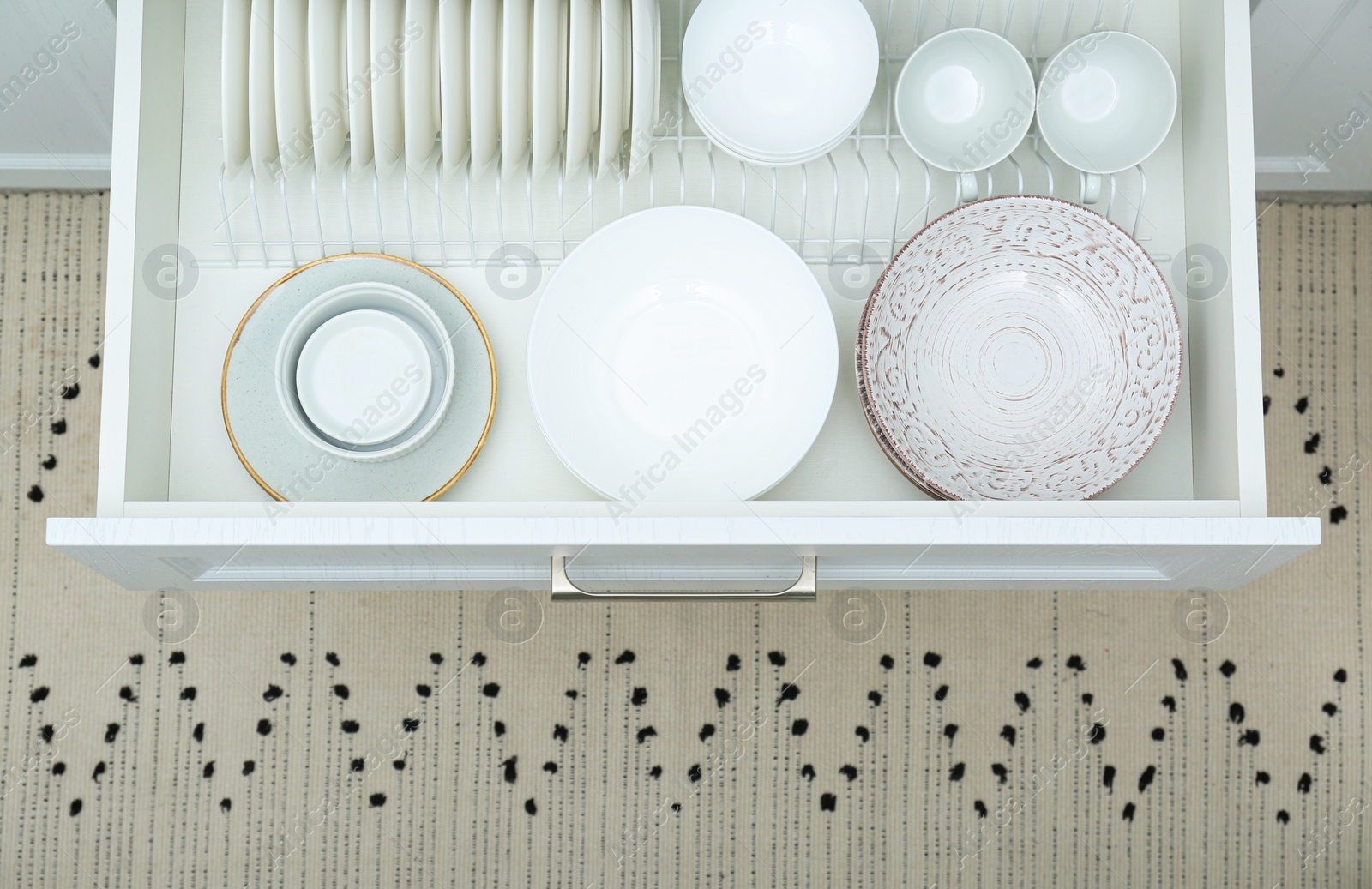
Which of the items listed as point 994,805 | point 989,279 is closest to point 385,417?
point 989,279

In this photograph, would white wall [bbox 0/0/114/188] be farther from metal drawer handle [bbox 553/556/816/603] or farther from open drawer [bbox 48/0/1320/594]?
metal drawer handle [bbox 553/556/816/603]

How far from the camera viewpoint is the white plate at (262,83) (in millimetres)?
729

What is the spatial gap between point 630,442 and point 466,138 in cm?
30

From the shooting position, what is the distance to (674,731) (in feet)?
4.25

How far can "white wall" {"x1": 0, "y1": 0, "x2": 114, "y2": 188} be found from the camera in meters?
0.89

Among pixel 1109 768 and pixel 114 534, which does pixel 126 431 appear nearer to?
pixel 114 534

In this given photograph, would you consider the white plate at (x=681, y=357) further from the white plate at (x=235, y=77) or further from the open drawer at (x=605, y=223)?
the white plate at (x=235, y=77)

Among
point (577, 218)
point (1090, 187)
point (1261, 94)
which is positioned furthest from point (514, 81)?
point (1261, 94)

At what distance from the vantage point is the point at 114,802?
1.28 metres

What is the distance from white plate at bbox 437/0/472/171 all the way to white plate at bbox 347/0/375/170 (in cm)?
6

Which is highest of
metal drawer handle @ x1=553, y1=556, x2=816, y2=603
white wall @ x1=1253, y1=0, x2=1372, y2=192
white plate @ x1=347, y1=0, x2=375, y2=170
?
white wall @ x1=1253, y1=0, x2=1372, y2=192

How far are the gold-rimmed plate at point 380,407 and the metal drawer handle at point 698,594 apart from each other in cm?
15

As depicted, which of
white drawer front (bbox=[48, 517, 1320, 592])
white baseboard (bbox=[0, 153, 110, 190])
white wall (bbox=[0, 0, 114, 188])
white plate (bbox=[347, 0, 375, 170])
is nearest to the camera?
white drawer front (bbox=[48, 517, 1320, 592])

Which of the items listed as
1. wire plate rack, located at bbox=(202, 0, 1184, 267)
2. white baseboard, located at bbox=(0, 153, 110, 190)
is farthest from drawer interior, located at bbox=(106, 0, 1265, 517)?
white baseboard, located at bbox=(0, 153, 110, 190)
